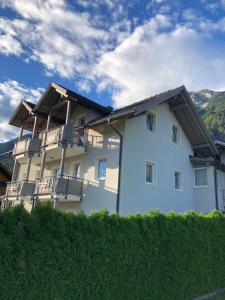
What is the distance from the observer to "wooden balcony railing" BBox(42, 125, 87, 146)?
17.2 m

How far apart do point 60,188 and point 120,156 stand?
3747 millimetres

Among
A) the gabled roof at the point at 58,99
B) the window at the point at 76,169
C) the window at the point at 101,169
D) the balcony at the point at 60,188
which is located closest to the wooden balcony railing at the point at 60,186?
the balcony at the point at 60,188

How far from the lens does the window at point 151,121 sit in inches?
761

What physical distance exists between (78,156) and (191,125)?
8.66m

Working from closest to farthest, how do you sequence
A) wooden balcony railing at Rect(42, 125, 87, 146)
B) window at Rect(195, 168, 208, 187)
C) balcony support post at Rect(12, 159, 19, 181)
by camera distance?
wooden balcony railing at Rect(42, 125, 87, 146), window at Rect(195, 168, 208, 187), balcony support post at Rect(12, 159, 19, 181)

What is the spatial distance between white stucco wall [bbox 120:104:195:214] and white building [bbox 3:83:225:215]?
0.05m

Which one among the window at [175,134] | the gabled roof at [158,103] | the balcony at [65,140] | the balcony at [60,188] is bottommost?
the balcony at [60,188]

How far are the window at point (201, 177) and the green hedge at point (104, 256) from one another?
10827 millimetres

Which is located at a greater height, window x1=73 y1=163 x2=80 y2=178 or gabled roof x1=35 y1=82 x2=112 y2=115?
gabled roof x1=35 y1=82 x2=112 y2=115

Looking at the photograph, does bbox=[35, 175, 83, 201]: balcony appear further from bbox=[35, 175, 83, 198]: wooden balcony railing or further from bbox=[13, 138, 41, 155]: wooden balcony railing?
bbox=[13, 138, 41, 155]: wooden balcony railing

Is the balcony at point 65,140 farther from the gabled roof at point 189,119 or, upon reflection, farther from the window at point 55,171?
the gabled roof at point 189,119

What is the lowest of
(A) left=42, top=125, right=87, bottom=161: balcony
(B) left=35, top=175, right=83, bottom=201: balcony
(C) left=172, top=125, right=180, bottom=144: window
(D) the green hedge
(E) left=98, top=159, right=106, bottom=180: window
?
(D) the green hedge

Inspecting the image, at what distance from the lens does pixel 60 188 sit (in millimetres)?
16250

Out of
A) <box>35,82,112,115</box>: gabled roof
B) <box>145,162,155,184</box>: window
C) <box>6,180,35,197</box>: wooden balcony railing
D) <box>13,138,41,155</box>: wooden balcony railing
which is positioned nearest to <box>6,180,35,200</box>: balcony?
<box>6,180,35,197</box>: wooden balcony railing
